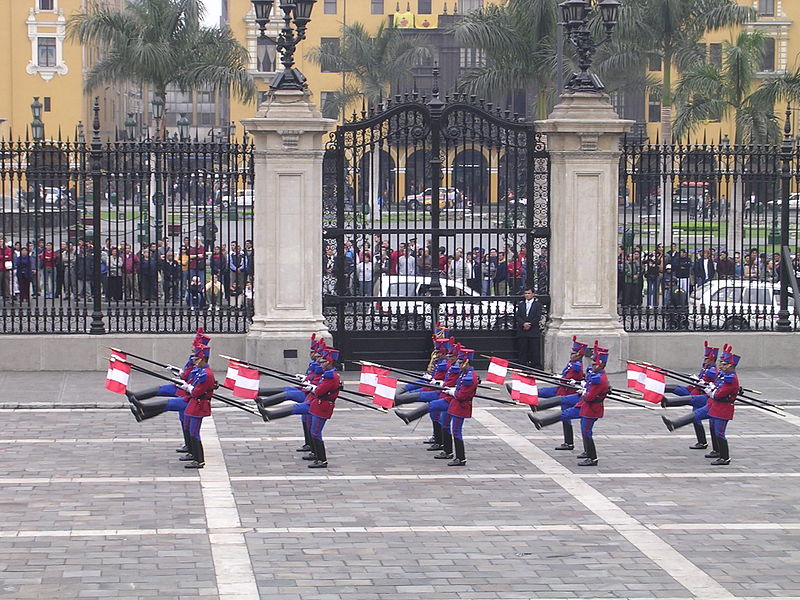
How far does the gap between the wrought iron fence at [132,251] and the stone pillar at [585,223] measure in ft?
15.5

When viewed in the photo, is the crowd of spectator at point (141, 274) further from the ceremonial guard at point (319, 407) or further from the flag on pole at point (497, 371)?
the ceremonial guard at point (319, 407)

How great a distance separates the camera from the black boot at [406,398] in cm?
1670

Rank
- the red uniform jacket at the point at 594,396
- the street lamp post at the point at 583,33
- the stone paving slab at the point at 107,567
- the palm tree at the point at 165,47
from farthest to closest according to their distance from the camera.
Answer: the palm tree at the point at 165,47, the street lamp post at the point at 583,33, the red uniform jacket at the point at 594,396, the stone paving slab at the point at 107,567

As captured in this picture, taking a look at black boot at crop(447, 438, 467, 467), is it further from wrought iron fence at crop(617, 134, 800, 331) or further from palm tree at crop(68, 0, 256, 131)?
palm tree at crop(68, 0, 256, 131)

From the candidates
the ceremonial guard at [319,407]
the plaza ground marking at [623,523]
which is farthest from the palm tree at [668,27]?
the ceremonial guard at [319,407]

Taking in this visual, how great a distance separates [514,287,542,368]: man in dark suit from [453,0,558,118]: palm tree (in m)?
18.6

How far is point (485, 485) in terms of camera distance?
15.1m

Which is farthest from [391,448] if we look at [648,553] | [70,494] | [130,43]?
[130,43]

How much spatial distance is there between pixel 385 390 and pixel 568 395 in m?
2.11

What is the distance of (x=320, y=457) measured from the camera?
16.0 meters

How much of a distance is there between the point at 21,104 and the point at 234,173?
62314 mm

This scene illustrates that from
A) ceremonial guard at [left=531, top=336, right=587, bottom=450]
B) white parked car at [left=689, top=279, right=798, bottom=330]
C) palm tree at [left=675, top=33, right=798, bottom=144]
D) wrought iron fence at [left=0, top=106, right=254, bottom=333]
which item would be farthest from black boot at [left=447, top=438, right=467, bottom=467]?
palm tree at [left=675, top=33, right=798, bottom=144]

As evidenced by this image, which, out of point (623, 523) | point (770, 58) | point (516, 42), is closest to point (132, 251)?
point (623, 523)

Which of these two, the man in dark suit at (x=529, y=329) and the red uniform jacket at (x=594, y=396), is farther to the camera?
the man in dark suit at (x=529, y=329)
